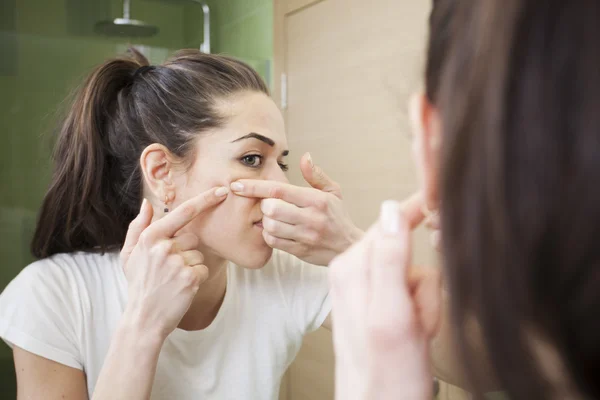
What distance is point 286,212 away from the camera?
3.16 feet

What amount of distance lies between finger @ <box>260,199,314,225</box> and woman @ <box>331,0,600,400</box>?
603mm

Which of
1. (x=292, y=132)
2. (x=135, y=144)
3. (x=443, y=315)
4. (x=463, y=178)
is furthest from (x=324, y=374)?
(x=463, y=178)

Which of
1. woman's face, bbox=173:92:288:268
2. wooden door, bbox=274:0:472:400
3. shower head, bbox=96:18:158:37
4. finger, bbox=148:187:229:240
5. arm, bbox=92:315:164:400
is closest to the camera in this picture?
arm, bbox=92:315:164:400

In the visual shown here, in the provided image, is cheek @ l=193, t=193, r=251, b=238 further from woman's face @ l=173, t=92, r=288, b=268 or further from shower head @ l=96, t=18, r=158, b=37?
shower head @ l=96, t=18, r=158, b=37

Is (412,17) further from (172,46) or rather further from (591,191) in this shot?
(591,191)

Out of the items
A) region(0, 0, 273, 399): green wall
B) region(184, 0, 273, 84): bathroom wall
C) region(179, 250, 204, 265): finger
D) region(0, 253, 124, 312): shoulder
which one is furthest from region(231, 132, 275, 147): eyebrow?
region(184, 0, 273, 84): bathroom wall

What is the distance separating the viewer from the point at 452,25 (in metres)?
0.39

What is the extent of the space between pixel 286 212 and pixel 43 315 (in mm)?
433

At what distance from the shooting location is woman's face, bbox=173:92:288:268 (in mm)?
1017

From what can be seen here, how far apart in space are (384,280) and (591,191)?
0.55 feet

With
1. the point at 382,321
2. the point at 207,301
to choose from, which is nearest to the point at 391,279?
the point at 382,321

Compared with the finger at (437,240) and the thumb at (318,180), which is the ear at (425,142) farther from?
the thumb at (318,180)

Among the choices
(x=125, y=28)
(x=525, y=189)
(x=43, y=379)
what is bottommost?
(x=43, y=379)

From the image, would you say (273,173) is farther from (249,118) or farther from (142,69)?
(142,69)
